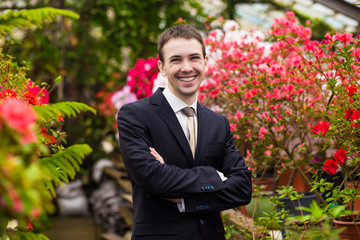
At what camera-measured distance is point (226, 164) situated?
2.23 meters

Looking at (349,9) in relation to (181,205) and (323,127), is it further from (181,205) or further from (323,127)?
(181,205)

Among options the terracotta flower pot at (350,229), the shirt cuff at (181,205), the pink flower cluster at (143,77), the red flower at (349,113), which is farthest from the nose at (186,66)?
the pink flower cluster at (143,77)

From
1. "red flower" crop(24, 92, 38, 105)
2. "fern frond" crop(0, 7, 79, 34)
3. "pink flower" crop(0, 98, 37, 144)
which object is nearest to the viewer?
"pink flower" crop(0, 98, 37, 144)

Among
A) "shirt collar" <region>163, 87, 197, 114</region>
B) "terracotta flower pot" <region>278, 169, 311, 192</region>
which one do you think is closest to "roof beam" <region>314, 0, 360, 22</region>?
"terracotta flower pot" <region>278, 169, 311, 192</region>

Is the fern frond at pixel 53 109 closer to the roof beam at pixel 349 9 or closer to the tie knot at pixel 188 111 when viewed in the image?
the tie knot at pixel 188 111

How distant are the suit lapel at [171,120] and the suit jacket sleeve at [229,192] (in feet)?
0.69

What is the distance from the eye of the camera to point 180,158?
6.89ft

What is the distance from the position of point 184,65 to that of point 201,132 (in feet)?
1.14

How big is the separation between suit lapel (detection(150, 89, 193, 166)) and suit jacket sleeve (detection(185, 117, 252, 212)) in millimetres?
209

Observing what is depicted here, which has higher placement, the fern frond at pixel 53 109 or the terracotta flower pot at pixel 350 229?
the fern frond at pixel 53 109

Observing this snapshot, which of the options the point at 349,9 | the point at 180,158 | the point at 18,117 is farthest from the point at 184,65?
the point at 349,9

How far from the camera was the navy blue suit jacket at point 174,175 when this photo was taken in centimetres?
196

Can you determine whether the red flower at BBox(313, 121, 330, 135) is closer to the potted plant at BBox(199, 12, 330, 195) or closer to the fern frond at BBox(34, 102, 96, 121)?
the potted plant at BBox(199, 12, 330, 195)

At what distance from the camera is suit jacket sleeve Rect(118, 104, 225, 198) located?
1.95 m
